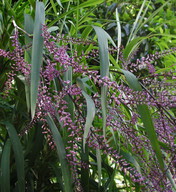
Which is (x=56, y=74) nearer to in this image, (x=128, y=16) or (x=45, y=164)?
(x=45, y=164)

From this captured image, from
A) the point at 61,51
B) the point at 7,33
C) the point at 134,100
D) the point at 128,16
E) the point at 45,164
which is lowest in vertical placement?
the point at 45,164

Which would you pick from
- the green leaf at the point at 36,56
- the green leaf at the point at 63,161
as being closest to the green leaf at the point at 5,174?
the green leaf at the point at 63,161

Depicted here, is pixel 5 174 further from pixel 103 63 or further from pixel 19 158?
pixel 103 63

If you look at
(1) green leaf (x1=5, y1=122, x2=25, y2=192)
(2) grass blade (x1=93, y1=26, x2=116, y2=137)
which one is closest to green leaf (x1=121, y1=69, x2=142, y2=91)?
(2) grass blade (x1=93, y1=26, x2=116, y2=137)

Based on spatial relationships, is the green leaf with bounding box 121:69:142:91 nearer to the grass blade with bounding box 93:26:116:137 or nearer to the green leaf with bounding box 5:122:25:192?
the grass blade with bounding box 93:26:116:137

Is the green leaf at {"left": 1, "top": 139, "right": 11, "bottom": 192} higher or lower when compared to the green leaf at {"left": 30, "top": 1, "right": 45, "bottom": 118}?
lower

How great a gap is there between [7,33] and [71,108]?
369mm

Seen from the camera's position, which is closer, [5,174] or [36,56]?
[36,56]

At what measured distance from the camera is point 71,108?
2.46 feet

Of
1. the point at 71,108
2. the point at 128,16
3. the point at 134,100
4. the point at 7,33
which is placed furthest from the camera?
the point at 128,16

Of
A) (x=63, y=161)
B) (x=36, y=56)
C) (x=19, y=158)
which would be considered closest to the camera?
(x=36, y=56)

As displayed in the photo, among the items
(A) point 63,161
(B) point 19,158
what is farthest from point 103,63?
(B) point 19,158

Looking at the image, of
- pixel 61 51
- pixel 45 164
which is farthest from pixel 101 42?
pixel 45 164

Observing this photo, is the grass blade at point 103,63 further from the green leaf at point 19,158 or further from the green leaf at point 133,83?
the green leaf at point 19,158
